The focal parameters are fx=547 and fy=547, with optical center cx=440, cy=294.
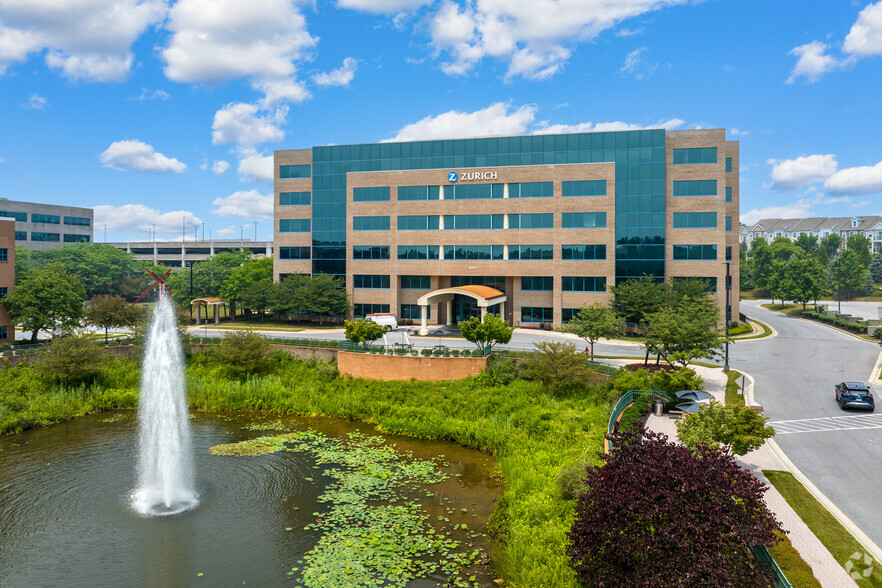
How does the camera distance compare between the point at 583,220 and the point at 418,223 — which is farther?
the point at 418,223

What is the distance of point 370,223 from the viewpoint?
189 feet

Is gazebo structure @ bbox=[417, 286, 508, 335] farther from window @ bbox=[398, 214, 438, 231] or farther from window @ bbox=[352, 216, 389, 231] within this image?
window @ bbox=[352, 216, 389, 231]

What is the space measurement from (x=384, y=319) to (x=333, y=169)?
19.6m

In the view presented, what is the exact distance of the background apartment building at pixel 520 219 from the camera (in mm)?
51250

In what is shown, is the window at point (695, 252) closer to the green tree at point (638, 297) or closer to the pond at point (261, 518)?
the green tree at point (638, 297)

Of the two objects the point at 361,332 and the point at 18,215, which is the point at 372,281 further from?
the point at 18,215

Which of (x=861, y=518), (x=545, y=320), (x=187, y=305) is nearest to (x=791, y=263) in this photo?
(x=545, y=320)

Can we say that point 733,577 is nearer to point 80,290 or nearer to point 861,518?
point 861,518

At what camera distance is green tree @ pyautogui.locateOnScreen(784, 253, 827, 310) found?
75562 millimetres

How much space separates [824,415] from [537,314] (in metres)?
31.1

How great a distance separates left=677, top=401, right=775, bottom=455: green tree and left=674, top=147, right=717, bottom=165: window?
132 ft

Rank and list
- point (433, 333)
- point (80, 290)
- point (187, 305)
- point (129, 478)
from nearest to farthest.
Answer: point (129, 478)
point (80, 290)
point (433, 333)
point (187, 305)

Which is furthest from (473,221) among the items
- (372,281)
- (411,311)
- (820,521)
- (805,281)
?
(805,281)

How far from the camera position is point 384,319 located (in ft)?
167
